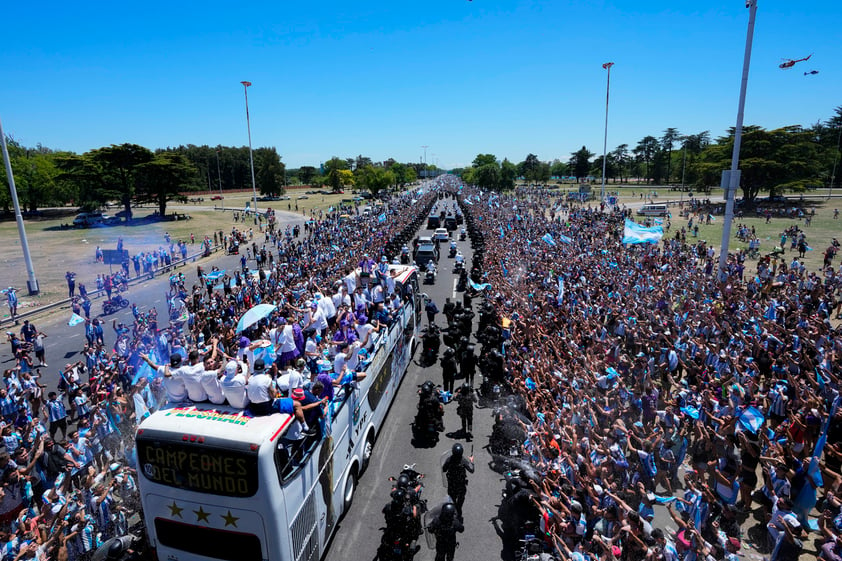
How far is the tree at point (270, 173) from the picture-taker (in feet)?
310

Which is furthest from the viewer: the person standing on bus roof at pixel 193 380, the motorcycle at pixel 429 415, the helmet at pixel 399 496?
the motorcycle at pixel 429 415

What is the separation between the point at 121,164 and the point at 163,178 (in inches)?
177

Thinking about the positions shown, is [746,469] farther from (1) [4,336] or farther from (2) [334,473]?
(1) [4,336]

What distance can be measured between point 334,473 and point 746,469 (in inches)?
253

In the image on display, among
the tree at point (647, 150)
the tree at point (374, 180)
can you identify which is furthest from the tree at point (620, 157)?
the tree at point (374, 180)

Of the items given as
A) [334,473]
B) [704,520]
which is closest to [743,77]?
[704,520]

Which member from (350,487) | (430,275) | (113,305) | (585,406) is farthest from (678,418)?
(113,305)

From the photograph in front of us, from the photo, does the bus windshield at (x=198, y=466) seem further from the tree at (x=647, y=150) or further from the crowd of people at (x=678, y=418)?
the tree at (x=647, y=150)

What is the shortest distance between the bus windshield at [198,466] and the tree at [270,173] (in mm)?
95890

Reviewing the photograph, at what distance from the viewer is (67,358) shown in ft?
50.1

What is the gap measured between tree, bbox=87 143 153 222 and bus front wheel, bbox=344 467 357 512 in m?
58.4

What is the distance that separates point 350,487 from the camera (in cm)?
760

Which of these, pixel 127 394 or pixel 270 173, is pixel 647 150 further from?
pixel 127 394

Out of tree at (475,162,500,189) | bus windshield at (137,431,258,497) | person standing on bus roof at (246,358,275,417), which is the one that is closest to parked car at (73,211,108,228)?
bus windshield at (137,431,258,497)
